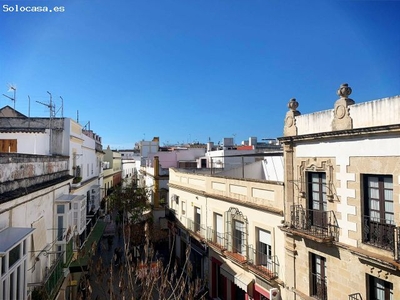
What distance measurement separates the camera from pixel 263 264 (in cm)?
1423

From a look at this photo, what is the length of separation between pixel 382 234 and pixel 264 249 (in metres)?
6.17

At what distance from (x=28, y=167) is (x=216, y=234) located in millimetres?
11398

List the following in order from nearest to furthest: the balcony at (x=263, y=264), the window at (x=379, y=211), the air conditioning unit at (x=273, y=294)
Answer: the window at (x=379, y=211) → the air conditioning unit at (x=273, y=294) → the balcony at (x=263, y=264)

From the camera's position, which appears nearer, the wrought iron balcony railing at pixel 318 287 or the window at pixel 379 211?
the window at pixel 379 211

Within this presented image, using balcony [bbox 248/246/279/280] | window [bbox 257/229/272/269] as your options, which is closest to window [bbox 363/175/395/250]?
balcony [bbox 248/246/279/280]

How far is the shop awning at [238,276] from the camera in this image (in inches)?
555

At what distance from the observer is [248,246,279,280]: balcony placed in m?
13.3

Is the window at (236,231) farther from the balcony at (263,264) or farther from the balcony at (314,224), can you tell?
the balcony at (314,224)

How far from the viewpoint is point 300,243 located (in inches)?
471

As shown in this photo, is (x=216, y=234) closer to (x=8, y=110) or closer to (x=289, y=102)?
(x=289, y=102)

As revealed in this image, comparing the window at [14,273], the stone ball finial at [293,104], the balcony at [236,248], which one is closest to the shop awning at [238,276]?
the balcony at [236,248]

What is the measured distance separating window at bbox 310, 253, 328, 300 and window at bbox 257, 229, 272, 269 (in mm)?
2489

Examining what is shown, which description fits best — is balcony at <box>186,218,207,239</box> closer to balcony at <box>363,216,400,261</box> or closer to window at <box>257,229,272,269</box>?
window at <box>257,229,272,269</box>

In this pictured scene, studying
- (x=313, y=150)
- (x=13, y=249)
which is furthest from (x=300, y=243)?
(x=13, y=249)
